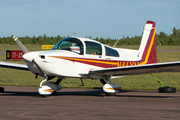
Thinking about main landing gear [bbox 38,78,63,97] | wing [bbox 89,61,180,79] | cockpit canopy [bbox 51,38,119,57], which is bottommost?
main landing gear [bbox 38,78,63,97]

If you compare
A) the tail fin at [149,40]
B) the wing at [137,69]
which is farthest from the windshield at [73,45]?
the tail fin at [149,40]

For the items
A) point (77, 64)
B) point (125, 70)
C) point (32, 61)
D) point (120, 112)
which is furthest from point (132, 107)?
point (32, 61)

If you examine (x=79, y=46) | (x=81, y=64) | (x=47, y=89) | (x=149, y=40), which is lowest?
(x=47, y=89)

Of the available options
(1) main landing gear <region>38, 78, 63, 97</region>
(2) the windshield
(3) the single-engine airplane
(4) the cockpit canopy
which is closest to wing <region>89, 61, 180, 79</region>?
(3) the single-engine airplane

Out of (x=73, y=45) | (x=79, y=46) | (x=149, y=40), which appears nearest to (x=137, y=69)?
(x=79, y=46)

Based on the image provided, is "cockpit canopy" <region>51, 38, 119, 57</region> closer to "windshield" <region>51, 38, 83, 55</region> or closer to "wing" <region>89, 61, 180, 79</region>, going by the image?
"windshield" <region>51, 38, 83, 55</region>

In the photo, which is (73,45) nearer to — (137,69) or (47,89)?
(47,89)

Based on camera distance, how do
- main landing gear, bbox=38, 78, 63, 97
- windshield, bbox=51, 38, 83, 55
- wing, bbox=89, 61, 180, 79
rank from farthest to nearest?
windshield, bbox=51, 38, 83, 55 → main landing gear, bbox=38, 78, 63, 97 → wing, bbox=89, 61, 180, 79

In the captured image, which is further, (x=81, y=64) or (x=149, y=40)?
(x=149, y=40)

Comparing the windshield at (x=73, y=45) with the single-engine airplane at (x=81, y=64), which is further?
the windshield at (x=73, y=45)

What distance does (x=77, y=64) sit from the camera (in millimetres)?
11578

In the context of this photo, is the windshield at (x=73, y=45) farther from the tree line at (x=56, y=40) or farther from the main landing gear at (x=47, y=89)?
the tree line at (x=56, y=40)

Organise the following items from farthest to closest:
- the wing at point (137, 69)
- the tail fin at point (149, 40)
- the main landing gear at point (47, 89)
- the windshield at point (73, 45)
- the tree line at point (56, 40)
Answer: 1. the tree line at point (56, 40)
2. the tail fin at point (149, 40)
3. the windshield at point (73, 45)
4. the main landing gear at point (47, 89)
5. the wing at point (137, 69)

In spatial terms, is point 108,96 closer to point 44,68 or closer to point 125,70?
point 125,70
